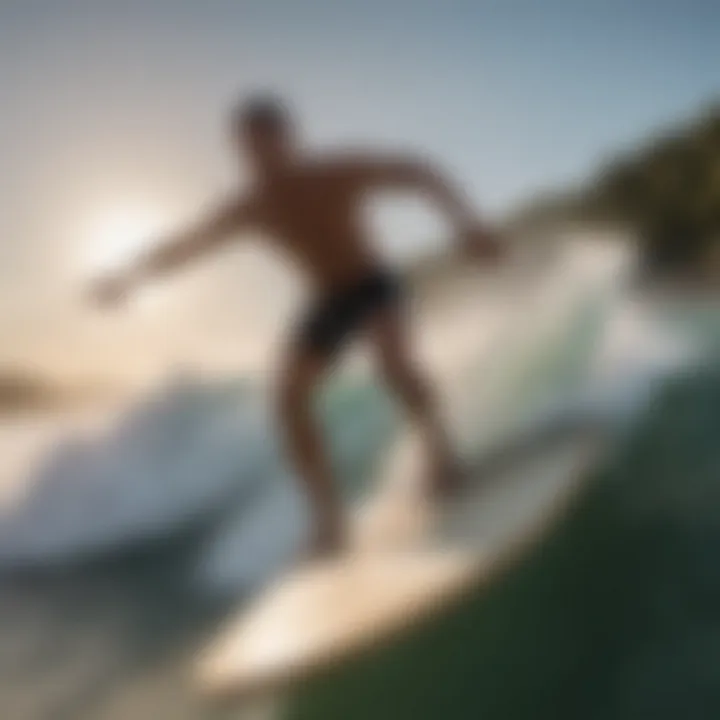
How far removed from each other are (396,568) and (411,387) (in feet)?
0.53

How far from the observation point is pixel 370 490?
→ 3.61 ft

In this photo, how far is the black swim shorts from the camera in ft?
3.65

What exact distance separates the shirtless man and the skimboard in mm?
30

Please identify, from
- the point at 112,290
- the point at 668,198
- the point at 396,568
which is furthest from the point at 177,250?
the point at 668,198

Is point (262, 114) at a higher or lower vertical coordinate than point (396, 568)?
higher

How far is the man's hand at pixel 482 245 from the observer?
1143mm

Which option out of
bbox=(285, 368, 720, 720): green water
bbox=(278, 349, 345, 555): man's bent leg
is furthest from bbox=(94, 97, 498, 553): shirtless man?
bbox=(285, 368, 720, 720): green water

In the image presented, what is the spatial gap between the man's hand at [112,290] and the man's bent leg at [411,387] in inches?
9.2

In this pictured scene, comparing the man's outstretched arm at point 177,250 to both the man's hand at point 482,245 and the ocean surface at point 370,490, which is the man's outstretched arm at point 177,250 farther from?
the man's hand at point 482,245

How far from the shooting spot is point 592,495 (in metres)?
1.11

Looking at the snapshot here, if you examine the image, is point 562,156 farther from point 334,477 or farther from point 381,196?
point 334,477

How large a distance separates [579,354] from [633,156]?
0.20 m

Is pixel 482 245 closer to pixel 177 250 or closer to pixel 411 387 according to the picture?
pixel 411 387

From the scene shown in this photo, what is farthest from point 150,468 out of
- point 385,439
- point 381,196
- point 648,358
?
point 648,358
